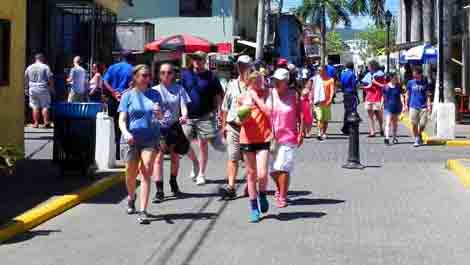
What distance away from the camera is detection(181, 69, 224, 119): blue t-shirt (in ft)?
43.8

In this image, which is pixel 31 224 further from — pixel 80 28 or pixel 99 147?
pixel 80 28

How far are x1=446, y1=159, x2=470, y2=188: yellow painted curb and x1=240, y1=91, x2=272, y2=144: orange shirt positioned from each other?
4.27 meters

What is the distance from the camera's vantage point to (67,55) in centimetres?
2681

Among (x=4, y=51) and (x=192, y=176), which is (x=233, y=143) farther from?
(x=4, y=51)

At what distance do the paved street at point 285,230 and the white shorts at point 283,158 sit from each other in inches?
21.7

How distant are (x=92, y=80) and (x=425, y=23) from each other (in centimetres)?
2298

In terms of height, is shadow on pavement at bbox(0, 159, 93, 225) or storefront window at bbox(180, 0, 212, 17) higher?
storefront window at bbox(180, 0, 212, 17)

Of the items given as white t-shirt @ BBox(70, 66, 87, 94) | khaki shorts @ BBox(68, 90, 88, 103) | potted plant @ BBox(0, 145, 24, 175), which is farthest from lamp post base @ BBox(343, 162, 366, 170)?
khaki shorts @ BBox(68, 90, 88, 103)

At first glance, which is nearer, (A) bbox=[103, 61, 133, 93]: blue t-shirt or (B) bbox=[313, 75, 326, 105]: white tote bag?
(A) bbox=[103, 61, 133, 93]: blue t-shirt

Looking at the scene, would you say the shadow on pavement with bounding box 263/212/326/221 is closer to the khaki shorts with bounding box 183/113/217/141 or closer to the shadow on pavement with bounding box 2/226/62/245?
the shadow on pavement with bounding box 2/226/62/245

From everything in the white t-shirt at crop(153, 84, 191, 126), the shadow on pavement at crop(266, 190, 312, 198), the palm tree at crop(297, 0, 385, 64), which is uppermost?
the palm tree at crop(297, 0, 385, 64)

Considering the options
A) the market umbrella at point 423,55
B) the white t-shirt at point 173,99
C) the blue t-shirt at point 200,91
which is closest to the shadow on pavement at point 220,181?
the blue t-shirt at point 200,91

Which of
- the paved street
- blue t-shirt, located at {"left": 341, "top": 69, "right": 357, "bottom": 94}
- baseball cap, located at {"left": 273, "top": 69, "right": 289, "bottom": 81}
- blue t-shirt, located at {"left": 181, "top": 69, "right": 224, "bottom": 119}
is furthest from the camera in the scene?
blue t-shirt, located at {"left": 341, "top": 69, "right": 357, "bottom": 94}

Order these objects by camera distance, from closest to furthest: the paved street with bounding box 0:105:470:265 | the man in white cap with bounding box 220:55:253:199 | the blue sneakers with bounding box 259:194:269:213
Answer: the paved street with bounding box 0:105:470:265, the blue sneakers with bounding box 259:194:269:213, the man in white cap with bounding box 220:55:253:199
